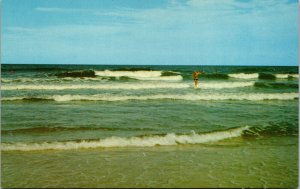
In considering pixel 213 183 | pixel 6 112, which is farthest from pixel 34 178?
pixel 6 112

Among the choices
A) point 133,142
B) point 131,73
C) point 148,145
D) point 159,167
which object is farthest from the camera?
point 131,73

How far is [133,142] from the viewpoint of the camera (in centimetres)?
593

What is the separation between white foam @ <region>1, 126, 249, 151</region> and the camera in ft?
18.2

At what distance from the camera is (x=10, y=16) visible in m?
6.25

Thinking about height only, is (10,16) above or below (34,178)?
above

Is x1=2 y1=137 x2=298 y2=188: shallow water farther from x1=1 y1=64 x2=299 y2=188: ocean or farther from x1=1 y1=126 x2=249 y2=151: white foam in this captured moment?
x1=1 y1=126 x2=249 y2=151: white foam

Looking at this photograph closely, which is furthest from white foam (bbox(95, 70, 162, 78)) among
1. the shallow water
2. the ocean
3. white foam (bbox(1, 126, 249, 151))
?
the shallow water

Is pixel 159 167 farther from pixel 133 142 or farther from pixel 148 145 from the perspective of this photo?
pixel 133 142

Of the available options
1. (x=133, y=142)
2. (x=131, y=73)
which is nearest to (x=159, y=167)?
(x=133, y=142)

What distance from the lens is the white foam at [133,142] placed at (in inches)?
219

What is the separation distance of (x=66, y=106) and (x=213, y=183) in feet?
22.3

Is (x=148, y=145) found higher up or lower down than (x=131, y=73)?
lower down

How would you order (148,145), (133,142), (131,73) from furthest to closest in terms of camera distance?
(131,73) → (133,142) → (148,145)

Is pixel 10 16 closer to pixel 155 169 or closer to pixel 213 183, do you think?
pixel 155 169
